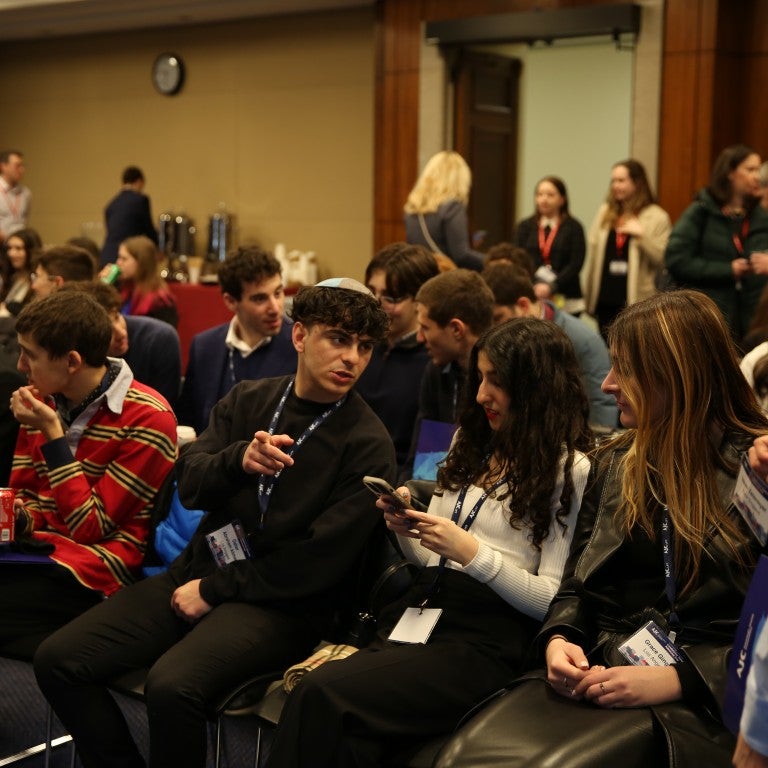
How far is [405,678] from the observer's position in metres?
2.41

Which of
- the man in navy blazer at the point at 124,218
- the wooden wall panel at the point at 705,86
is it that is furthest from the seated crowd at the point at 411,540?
the man in navy blazer at the point at 124,218

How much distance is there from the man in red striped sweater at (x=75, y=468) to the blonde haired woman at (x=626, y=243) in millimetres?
4490

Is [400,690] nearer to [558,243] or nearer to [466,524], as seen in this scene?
[466,524]

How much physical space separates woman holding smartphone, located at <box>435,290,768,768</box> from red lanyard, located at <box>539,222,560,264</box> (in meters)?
5.19

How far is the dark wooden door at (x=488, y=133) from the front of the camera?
984 centimetres

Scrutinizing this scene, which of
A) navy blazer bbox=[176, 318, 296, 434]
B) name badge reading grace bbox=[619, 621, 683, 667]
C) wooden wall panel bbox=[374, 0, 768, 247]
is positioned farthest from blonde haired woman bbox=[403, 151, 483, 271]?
name badge reading grace bbox=[619, 621, 683, 667]

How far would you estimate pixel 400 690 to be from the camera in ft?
7.84

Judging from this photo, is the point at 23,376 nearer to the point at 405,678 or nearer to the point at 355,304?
the point at 355,304

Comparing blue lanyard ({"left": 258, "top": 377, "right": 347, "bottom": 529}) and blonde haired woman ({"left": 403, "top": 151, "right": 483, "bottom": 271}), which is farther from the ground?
blonde haired woman ({"left": 403, "top": 151, "right": 483, "bottom": 271})

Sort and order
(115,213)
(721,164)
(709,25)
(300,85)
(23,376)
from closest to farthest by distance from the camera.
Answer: (23,376)
(721,164)
(709,25)
(115,213)
(300,85)

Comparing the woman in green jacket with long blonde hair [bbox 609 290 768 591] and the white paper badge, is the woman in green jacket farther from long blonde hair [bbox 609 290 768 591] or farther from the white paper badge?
long blonde hair [bbox 609 290 768 591]

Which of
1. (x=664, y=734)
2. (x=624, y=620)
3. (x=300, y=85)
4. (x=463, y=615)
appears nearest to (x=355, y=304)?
(x=463, y=615)

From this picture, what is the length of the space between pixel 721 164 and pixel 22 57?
10.2 m

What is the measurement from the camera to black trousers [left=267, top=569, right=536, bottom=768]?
234cm
